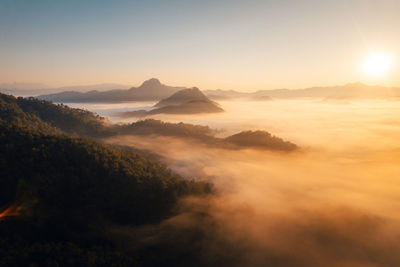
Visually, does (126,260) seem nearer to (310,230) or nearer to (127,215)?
(127,215)

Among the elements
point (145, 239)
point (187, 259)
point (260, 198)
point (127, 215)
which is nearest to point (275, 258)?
point (187, 259)

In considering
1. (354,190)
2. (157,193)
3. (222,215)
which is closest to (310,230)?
(222,215)

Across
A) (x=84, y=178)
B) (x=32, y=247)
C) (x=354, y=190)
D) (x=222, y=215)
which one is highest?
(x=84, y=178)

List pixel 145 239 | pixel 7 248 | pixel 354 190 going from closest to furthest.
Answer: pixel 7 248 → pixel 145 239 → pixel 354 190

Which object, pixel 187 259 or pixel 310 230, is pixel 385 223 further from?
pixel 187 259

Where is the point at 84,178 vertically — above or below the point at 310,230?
above

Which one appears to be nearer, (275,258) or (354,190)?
(275,258)

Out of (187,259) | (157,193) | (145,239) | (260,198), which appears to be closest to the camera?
(187,259)
